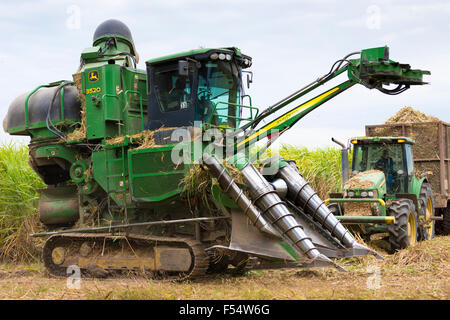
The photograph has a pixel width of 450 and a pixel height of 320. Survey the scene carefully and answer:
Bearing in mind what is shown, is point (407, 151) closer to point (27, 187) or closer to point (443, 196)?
point (443, 196)

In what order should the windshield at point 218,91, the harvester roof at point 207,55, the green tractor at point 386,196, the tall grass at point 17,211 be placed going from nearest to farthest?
the harvester roof at point 207,55, the windshield at point 218,91, the green tractor at point 386,196, the tall grass at point 17,211

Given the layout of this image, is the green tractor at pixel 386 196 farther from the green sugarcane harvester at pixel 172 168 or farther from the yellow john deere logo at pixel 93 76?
the yellow john deere logo at pixel 93 76

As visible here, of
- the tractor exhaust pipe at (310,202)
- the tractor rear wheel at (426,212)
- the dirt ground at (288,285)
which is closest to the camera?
the dirt ground at (288,285)

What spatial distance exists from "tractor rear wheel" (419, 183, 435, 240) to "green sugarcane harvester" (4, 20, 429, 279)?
4.47 meters

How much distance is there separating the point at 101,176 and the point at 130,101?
1.32 meters

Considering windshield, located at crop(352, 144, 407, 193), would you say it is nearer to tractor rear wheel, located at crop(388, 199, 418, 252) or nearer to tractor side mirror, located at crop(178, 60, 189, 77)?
tractor rear wheel, located at crop(388, 199, 418, 252)

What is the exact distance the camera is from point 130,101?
9.81 metres

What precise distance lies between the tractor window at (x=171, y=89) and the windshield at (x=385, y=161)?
4.92m

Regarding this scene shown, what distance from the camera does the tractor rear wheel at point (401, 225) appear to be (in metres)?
10.6

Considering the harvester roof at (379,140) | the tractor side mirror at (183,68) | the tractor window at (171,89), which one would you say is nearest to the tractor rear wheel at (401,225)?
the harvester roof at (379,140)

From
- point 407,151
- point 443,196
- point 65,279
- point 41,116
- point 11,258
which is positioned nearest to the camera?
point 65,279

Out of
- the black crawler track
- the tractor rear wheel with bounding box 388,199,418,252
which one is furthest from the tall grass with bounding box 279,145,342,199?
the black crawler track

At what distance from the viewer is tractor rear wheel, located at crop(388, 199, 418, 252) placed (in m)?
10.6

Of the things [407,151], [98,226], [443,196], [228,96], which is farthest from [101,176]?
[443,196]
